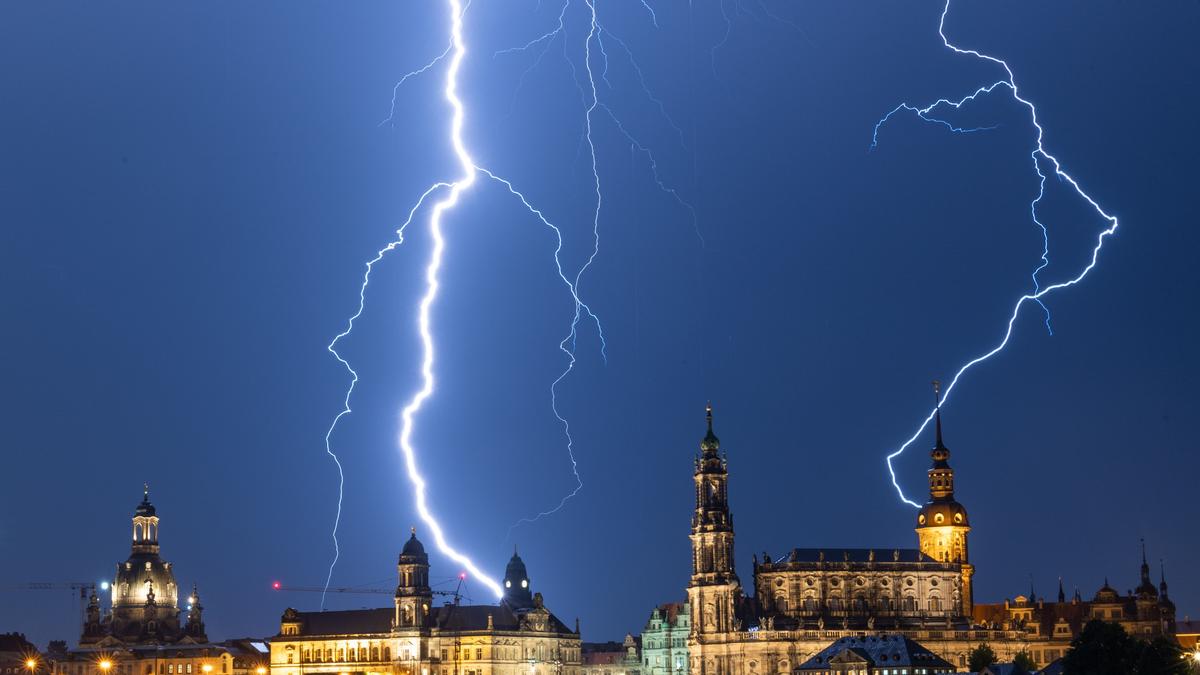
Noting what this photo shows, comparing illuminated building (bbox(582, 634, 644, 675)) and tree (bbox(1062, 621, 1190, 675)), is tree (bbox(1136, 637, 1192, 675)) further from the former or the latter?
illuminated building (bbox(582, 634, 644, 675))

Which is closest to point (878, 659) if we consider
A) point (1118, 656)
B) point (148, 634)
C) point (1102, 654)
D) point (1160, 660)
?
point (1102, 654)

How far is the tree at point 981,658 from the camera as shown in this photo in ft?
456

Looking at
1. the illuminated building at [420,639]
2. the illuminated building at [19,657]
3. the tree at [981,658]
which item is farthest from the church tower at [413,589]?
the tree at [981,658]

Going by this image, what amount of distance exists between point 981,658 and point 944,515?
1966cm

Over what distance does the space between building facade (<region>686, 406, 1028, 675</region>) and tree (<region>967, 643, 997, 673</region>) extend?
2.91 m

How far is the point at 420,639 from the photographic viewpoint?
16225 cm

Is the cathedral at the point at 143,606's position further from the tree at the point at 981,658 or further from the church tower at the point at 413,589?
the tree at the point at 981,658

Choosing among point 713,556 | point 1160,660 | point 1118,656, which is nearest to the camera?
point 1160,660

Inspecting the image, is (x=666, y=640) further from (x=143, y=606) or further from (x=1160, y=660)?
(x=1160, y=660)

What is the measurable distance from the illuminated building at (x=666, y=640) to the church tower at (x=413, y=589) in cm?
1759

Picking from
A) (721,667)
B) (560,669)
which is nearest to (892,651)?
(721,667)

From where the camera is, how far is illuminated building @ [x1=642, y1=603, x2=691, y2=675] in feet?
550

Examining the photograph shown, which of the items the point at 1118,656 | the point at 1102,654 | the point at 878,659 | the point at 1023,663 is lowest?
the point at 1118,656

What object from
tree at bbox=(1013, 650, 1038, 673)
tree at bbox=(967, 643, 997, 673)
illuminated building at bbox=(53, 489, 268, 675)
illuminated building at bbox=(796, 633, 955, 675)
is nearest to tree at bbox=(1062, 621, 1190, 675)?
tree at bbox=(1013, 650, 1038, 673)
